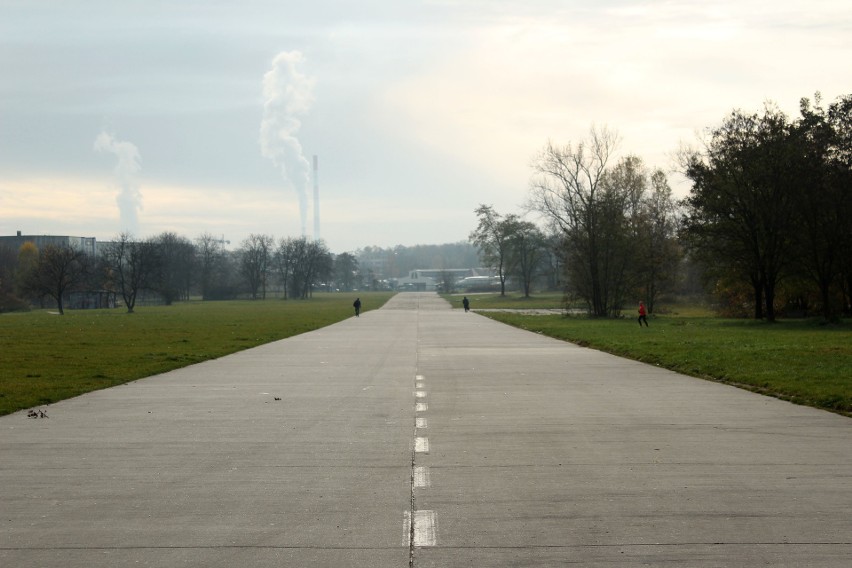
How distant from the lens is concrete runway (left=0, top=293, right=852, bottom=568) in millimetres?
6230

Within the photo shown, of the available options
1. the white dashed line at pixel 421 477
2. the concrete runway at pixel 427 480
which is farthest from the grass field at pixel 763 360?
the white dashed line at pixel 421 477

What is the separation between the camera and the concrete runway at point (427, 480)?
623 cm

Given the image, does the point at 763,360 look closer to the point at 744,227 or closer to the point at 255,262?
the point at 744,227

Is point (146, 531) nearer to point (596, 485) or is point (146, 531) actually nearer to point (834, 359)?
point (596, 485)

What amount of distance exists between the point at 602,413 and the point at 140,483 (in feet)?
23.8

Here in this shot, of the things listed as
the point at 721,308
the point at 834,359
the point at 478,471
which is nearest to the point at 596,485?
the point at 478,471

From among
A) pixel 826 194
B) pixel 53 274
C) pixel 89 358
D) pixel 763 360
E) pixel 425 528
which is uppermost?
→ pixel 826 194

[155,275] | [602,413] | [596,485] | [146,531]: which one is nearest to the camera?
[146,531]

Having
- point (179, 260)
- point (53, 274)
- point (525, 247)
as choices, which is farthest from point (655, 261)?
point (179, 260)

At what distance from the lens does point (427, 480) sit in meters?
8.58

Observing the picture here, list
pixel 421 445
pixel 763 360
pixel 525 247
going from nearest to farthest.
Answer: pixel 421 445 < pixel 763 360 < pixel 525 247

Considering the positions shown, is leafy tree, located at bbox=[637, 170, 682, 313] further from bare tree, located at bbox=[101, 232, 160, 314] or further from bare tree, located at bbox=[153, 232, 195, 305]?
bare tree, located at bbox=[153, 232, 195, 305]

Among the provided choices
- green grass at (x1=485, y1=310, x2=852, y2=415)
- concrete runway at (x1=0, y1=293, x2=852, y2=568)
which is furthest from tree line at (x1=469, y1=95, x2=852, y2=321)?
concrete runway at (x1=0, y1=293, x2=852, y2=568)

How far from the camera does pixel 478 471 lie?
898 centimetres
